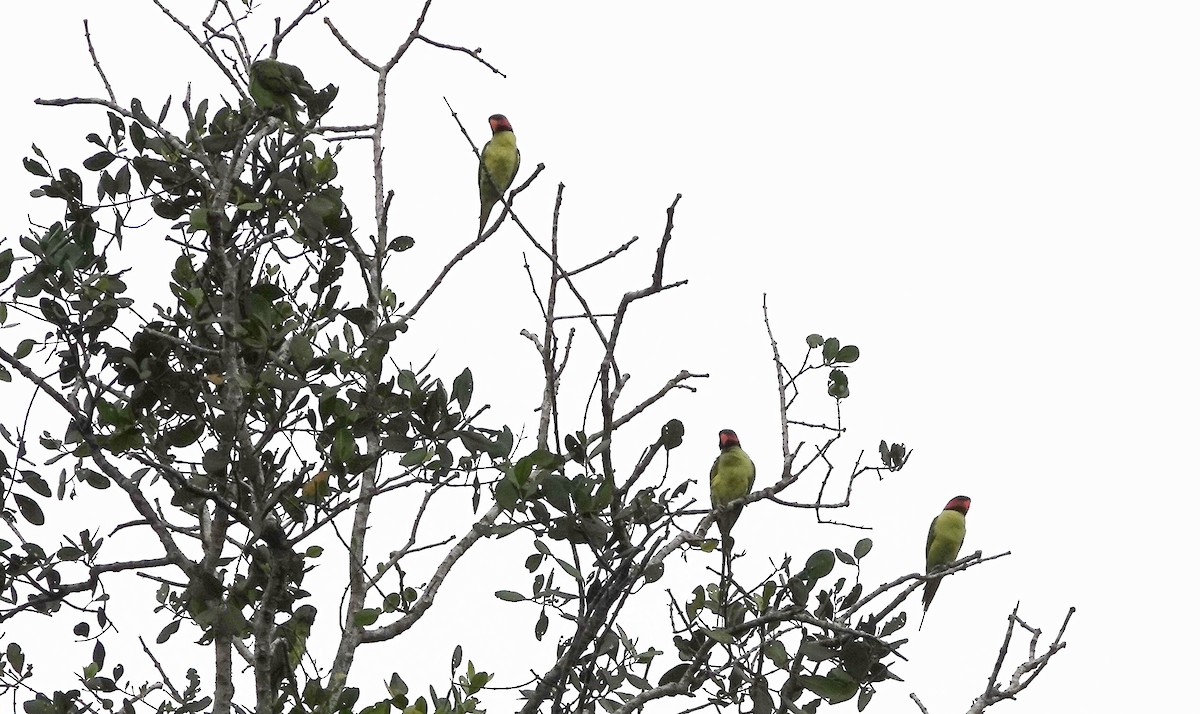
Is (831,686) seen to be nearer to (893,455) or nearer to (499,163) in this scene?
(893,455)

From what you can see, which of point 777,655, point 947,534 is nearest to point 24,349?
point 777,655

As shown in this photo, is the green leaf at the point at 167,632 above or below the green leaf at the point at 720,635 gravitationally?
above

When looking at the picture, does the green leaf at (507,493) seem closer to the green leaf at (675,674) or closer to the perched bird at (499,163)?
the green leaf at (675,674)

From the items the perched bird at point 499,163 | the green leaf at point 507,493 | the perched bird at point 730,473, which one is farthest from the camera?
the perched bird at point 499,163

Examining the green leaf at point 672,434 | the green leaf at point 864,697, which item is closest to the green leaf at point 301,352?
the green leaf at point 672,434

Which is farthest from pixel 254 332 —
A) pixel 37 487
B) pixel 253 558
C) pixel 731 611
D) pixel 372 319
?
pixel 731 611

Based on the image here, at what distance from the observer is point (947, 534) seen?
5570 mm

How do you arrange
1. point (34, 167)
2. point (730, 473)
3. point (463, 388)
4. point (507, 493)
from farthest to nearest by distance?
point (730, 473) < point (34, 167) < point (463, 388) < point (507, 493)

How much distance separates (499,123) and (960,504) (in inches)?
107

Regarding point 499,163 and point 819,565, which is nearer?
point 819,565

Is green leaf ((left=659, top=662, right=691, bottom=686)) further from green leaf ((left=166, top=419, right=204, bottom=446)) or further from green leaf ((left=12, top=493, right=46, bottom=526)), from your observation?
green leaf ((left=12, top=493, right=46, bottom=526))

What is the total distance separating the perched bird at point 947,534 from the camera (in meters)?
5.56

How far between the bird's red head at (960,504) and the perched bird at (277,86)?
13.1 feet

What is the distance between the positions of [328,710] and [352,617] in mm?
325
